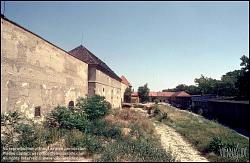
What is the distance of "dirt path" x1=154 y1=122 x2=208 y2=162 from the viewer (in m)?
12.0

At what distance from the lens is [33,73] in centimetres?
1254

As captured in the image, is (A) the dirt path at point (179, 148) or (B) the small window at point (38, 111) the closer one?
(A) the dirt path at point (179, 148)

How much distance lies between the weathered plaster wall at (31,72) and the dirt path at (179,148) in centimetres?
721

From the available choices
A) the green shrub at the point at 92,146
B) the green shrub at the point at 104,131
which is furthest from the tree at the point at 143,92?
the green shrub at the point at 92,146

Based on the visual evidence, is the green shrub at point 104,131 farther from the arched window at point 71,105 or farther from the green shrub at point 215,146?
the green shrub at point 215,146

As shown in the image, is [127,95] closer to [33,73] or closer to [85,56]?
[85,56]

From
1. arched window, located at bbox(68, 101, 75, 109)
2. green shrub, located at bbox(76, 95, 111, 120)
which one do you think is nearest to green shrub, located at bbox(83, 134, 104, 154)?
green shrub, located at bbox(76, 95, 111, 120)

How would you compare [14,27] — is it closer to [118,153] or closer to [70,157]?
[70,157]

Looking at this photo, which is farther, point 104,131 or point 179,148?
point 179,148

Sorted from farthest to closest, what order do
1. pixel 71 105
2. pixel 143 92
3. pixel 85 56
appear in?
pixel 143 92 → pixel 85 56 → pixel 71 105

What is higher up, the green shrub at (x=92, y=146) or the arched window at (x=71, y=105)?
the arched window at (x=71, y=105)

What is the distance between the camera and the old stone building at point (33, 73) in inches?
411

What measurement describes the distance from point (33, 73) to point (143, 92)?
145 feet

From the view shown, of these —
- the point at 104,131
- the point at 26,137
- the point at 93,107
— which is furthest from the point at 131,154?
the point at 93,107
